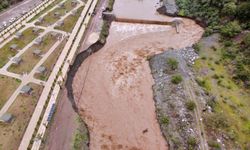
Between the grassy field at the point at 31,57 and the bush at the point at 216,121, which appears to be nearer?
the bush at the point at 216,121

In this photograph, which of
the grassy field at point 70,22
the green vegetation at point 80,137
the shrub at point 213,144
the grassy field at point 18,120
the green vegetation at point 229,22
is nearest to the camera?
the grassy field at point 18,120

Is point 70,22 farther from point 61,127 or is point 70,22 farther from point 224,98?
point 224,98

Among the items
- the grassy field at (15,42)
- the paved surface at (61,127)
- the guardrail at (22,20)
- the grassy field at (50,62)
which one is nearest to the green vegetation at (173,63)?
the paved surface at (61,127)

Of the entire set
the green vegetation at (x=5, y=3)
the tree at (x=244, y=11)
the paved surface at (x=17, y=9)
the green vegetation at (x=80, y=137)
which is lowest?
the green vegetation at (x=80, y=137)

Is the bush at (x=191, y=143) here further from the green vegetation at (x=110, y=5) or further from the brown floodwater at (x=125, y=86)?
the green vegetation at (x=110, y=5)

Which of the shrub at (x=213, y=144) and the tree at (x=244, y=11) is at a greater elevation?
the tree at (x=244, y=11)

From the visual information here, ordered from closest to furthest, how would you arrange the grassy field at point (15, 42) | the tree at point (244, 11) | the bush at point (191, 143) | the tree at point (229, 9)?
the bush at point (191, 143) → the grassy field at point (15, 42) → the tree at point (244, 11) → the tree at point (229, 9)

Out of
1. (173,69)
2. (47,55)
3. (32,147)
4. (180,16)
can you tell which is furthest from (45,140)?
(180,16)
